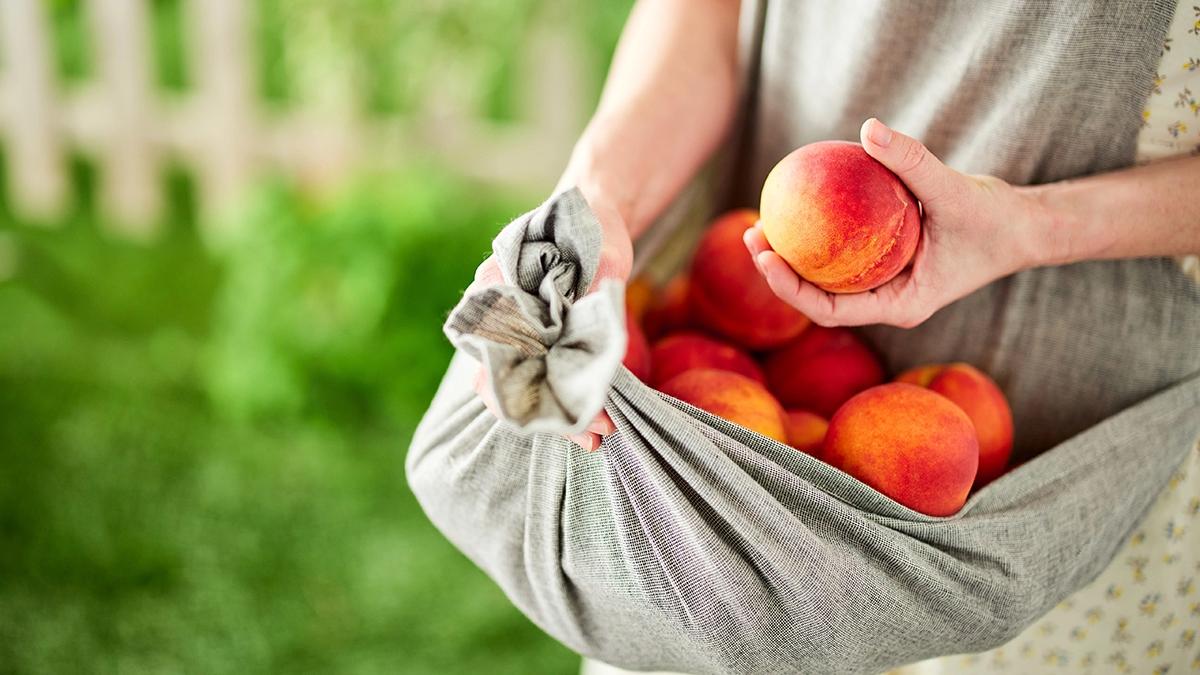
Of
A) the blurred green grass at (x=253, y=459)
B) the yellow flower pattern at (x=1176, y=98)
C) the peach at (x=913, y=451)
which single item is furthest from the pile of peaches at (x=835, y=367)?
the blurred green grass at (x=253, y=459)

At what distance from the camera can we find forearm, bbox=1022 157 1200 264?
2.53ft

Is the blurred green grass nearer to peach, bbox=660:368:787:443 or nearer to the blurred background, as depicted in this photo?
the blurred background

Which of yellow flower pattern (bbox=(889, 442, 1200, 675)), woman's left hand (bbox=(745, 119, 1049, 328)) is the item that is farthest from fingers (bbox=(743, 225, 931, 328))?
yellow flower pattern (bbox=(889, 442, 1200, 675))

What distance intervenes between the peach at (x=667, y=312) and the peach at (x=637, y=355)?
15 cm

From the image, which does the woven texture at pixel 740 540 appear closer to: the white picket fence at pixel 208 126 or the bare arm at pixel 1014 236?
the bare arm at pixel 1014 236

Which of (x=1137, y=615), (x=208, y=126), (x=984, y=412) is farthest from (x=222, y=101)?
(x=1137, y=615)

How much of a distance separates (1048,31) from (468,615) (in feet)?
4.57

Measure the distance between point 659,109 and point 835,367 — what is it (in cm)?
32

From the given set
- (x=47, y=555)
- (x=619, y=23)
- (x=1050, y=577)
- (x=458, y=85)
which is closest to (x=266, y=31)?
(x=458, y=85)

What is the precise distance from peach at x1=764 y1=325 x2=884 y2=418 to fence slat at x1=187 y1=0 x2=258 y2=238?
1.96 metres

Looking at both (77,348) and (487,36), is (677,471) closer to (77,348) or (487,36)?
(487,36)

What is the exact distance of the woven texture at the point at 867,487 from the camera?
0.67 meters

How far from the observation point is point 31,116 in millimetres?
2545

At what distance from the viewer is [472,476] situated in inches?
29.4
